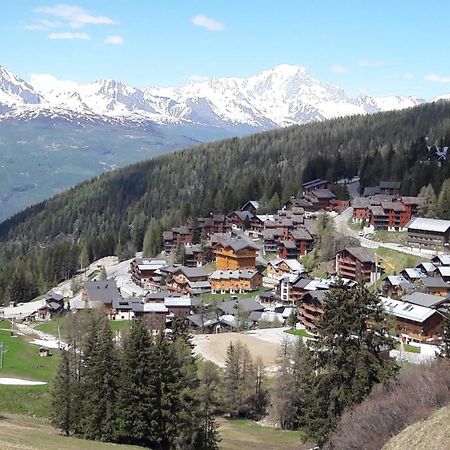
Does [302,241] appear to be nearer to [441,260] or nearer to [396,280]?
[441,260]

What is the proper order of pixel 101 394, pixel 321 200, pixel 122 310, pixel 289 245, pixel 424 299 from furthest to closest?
1. pixel 321 200
2. pixel 289 245
3. pixel 122 310
4. pixel 424 299
5. pixel 101 394

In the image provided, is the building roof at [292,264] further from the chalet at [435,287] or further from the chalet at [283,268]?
the chalet at [435,287]

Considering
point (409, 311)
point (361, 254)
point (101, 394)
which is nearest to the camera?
point (101, 394)

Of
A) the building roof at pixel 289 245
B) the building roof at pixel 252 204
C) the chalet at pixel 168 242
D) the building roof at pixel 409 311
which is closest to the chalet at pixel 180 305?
the building roof at pixel 289 245

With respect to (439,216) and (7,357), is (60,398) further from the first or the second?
(439,216)

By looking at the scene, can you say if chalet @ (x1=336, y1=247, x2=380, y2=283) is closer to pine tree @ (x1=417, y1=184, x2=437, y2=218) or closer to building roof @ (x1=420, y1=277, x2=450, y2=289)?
building roof @ (x1=420, y1=277, x2=450, y2=289)

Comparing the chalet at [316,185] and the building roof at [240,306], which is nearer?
the building roof at [240,306]

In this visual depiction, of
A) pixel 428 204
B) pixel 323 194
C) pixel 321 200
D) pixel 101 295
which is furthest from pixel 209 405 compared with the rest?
pixel 323 194

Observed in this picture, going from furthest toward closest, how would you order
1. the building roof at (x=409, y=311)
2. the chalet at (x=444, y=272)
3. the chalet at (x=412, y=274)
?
the chalet at (x=412, y=274) → the chalet at (x=444, y=272) → the building roof at (x=409, y=311)
